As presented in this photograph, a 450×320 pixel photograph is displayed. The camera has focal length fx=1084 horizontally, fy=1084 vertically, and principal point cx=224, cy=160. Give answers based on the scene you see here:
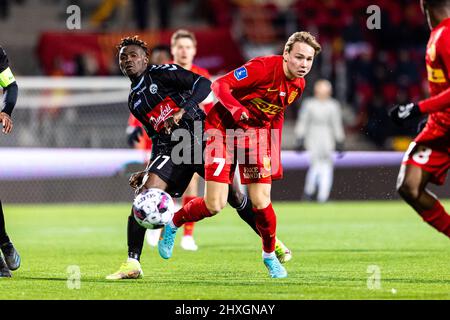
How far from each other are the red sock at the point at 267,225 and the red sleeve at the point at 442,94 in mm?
1507

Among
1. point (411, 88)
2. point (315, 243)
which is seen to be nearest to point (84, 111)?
point (411, 88)

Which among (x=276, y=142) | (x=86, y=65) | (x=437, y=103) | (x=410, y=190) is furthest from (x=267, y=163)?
(x=86, y=65)

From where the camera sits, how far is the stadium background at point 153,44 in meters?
17.0

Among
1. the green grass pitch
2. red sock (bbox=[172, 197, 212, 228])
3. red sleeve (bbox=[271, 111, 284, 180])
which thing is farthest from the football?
red sleeve (bbox=[271, 111, 284, 180])

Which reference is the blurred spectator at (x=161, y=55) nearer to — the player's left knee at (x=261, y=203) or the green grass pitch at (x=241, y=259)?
the green grass pitch at (x=241, y=259)

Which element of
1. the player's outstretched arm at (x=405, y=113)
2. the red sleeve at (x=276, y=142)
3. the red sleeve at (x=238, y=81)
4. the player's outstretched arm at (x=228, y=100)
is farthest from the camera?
the red sleeve at (x=276, y=142)

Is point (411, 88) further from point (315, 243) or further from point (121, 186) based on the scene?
point (315, 243)

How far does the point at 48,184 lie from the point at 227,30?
616 centimetres

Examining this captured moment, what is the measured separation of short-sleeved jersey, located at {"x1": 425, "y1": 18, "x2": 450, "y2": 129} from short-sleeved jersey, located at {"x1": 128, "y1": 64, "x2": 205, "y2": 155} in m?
1.89

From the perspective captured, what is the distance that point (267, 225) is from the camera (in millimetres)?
7672

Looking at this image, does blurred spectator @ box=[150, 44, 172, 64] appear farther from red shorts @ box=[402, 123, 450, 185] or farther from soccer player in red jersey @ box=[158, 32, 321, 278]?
red shorts @ box=[402, 123, 450, 185]

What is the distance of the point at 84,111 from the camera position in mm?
17672

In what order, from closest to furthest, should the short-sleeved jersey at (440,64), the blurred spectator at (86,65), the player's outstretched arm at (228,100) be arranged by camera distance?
the short-sleeved jersey at (440,64) < the player's outstretched arm at (228,100) < the blurred spectator at (86,65)

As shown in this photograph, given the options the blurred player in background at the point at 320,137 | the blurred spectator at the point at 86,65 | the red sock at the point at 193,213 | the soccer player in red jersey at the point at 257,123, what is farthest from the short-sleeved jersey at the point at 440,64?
the blurred spectator at the point at 86,65
